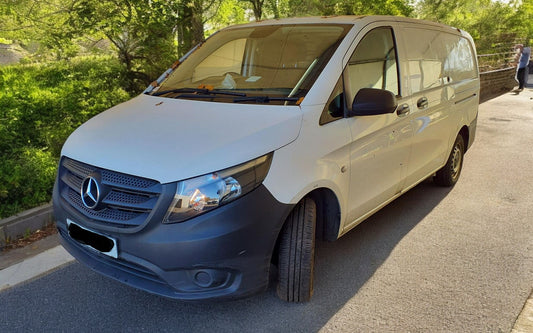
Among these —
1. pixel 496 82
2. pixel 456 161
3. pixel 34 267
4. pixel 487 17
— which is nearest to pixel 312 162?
pixel 34 267

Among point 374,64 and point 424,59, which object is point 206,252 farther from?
point 424,59

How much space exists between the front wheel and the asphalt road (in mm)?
662

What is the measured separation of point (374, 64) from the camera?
343 centimetres

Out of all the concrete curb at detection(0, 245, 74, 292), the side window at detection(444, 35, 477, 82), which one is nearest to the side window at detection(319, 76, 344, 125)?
the side window at detection(444, 35, 477, 82)

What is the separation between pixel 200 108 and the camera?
2.96m

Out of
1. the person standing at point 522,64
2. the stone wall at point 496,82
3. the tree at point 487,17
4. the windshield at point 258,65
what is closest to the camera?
the windshield at point 258,65

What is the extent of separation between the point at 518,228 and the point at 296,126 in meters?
2.85

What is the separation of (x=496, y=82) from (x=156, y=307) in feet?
49.7

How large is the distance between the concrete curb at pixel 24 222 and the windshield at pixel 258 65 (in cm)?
166

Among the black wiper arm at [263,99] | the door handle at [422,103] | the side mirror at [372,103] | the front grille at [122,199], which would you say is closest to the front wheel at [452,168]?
the door handle at [422,103]

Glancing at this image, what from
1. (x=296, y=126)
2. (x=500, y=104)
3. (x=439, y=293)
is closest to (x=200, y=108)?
(x=296, y=126)

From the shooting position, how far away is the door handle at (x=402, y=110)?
3.57 metres

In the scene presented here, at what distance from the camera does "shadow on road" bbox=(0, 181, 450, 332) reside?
268 cm

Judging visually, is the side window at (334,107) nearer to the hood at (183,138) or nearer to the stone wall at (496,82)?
the hood at (183,138)
